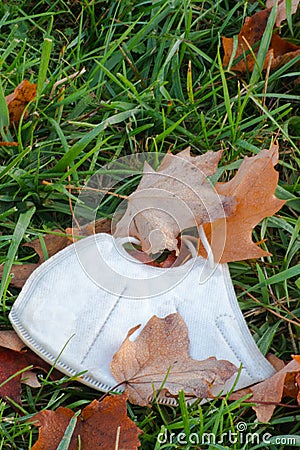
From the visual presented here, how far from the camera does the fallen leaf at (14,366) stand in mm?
1656

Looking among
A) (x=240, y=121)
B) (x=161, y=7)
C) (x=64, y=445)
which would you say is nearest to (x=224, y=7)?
(x=161, y=7)

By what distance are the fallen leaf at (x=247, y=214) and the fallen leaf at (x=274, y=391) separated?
0.32 m

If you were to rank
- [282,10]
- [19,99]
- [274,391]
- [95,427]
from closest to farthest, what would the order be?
1. [95,427]
2. [274,391]
3. [19,99]
4. [282,10]

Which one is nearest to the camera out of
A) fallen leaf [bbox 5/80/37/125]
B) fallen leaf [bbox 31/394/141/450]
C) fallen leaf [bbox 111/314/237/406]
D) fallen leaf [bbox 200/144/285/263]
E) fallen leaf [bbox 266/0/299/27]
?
fallen leaf [bbox 31/394/141/450]

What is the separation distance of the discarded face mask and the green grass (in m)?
0.06

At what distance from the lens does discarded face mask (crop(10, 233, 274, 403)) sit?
1708mm

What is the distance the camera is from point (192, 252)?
1.85m

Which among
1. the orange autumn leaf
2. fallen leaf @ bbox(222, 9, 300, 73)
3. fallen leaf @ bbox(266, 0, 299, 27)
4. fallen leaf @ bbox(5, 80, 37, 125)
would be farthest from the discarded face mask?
fallen leaf @ bbox(266, 0, 299, 27)

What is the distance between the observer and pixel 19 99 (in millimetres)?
1980

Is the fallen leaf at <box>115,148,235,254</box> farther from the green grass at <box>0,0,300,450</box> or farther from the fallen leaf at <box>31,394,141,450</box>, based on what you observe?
the fallen leaf at <box>31,394,141,450</box>

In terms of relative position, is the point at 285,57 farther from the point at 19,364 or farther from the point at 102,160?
the point at 19,364

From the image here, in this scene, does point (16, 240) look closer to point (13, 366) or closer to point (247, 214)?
point (13, 366)

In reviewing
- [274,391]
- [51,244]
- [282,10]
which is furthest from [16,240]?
[282,10]

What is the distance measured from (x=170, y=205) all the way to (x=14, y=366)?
1.93 ft
